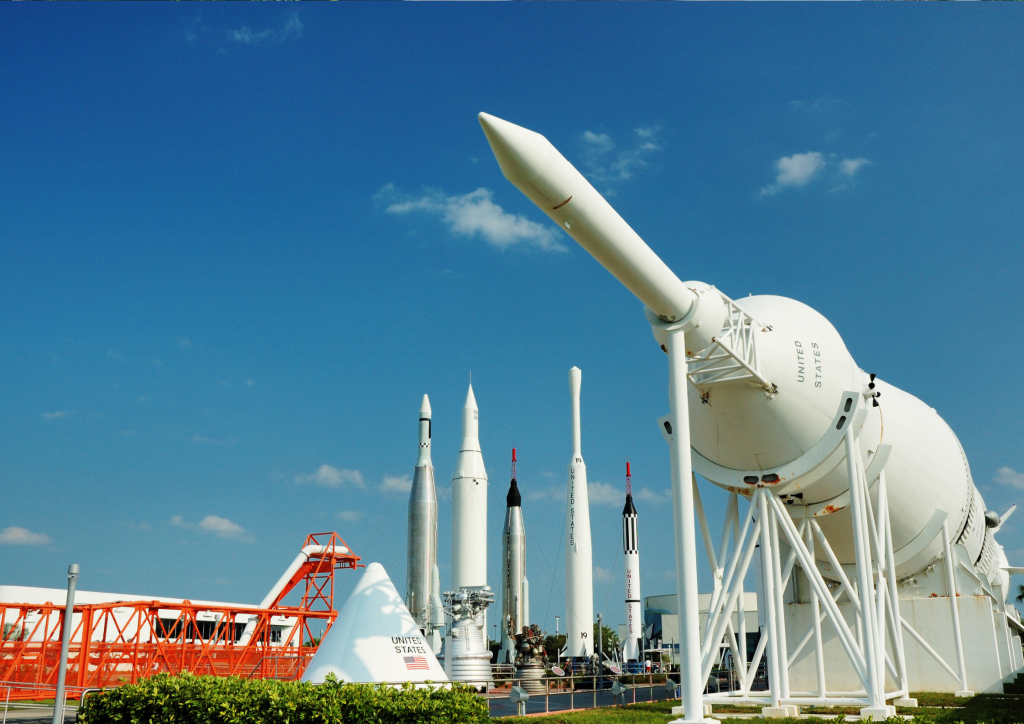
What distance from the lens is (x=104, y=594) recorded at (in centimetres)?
5091

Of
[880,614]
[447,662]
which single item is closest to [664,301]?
[880,614]

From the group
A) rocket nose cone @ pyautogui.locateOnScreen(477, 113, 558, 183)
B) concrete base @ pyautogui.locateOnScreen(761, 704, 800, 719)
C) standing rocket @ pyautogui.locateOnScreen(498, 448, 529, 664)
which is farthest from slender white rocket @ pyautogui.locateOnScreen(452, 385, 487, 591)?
rocket nose cone @ pyautogui.locateOnScreen(477, 113, 558, 183)

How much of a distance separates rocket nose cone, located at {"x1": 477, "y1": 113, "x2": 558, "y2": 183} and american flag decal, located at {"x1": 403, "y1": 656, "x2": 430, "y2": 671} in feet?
33.6

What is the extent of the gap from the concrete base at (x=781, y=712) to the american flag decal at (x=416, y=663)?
678cm

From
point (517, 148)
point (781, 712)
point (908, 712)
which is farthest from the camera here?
point (781, 712)

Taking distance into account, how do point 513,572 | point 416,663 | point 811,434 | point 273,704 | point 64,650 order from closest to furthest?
point 273,704, point 64,650, point 811,434, point 416,663, point 513,572

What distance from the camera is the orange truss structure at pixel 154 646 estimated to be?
23.5 m

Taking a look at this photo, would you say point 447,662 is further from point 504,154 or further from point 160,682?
point 504,154

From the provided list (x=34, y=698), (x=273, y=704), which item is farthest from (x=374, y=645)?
(x=34, y=698)

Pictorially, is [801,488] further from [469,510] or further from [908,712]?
[469,510]

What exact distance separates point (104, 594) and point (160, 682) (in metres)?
44.3

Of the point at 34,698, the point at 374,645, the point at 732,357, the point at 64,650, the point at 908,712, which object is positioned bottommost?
the point at 34,698

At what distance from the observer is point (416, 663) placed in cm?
1644

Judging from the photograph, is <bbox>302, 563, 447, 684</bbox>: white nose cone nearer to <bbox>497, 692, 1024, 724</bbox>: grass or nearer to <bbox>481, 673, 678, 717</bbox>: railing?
<bbox>497, 692, 1024, 724</bbox>: grass
